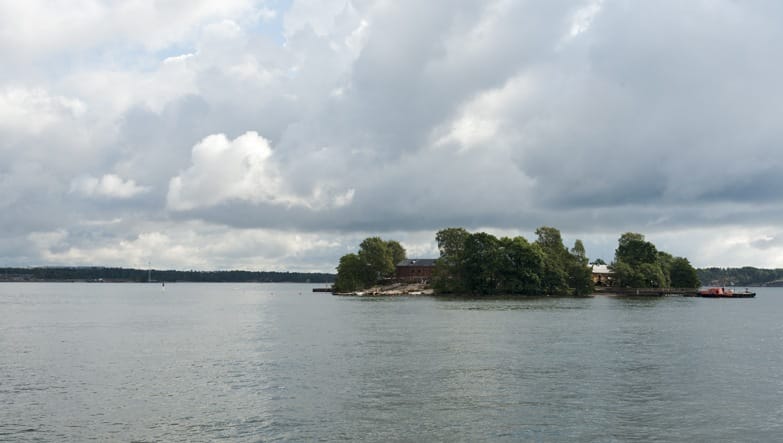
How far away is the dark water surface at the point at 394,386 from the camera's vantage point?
3297 cm

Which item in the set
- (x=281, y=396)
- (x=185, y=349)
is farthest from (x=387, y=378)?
(x=185, y=349)

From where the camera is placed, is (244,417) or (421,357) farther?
(421,357)

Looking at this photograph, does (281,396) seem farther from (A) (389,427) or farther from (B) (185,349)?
(B) (185,349)

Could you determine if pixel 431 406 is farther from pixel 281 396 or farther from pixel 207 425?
pixel 207 425

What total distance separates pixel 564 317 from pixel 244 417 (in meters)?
79.7

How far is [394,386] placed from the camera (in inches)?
1710

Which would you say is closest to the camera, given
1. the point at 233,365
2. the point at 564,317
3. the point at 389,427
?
the point at 389,427

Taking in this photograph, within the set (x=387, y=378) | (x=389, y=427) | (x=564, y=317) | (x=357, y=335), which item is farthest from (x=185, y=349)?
(x=564, y=317)

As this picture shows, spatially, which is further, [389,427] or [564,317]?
[564,317]

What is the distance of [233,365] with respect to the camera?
5388cm

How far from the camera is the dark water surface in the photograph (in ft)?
108

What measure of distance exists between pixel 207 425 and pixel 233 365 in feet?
66.9

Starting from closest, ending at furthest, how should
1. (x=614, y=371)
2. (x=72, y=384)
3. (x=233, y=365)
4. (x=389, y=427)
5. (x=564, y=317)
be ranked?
(x=389, y=427) < (x=72, y=384) < (x=614, y=371) < (x=233, y=365) < (x=564, y=317)

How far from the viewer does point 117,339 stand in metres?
74.6
